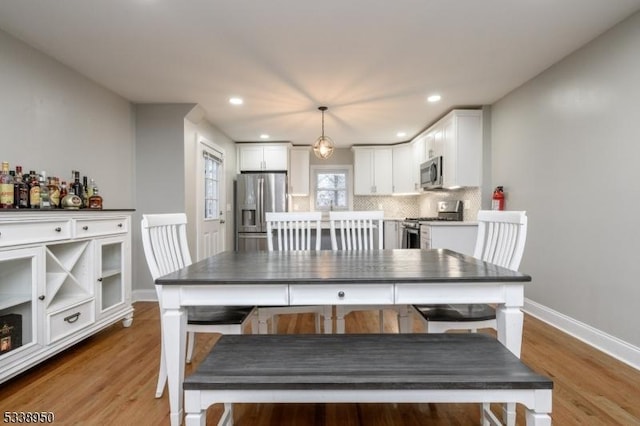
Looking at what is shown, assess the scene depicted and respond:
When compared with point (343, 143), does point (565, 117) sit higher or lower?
lower

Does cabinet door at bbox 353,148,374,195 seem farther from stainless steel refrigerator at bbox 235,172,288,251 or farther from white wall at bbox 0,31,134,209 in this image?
white wall at bbox 0,31,134,209

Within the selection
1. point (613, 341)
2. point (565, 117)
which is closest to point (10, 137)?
point (565, 117)

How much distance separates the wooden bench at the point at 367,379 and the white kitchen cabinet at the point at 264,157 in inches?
191

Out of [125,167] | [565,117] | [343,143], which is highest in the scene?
[343,143]

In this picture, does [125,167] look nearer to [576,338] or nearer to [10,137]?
[10,137]

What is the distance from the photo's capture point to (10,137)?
2.28 m

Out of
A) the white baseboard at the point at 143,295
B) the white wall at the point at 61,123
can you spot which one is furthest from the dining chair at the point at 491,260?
the white baseboard at the point at 143,295

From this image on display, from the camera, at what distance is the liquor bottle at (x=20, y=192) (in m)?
2.11

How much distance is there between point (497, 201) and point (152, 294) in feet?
13.6

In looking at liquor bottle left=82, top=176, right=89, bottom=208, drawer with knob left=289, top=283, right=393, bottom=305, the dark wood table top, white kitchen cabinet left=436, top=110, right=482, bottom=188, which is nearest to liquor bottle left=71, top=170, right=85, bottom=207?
liquor bottle left=82, top=176, right=89, bottom=208

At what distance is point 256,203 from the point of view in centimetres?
546

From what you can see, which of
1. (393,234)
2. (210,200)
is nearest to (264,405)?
(210,200)

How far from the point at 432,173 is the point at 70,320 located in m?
4.29

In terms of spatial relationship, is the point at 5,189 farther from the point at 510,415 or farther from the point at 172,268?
the point at 510,415
